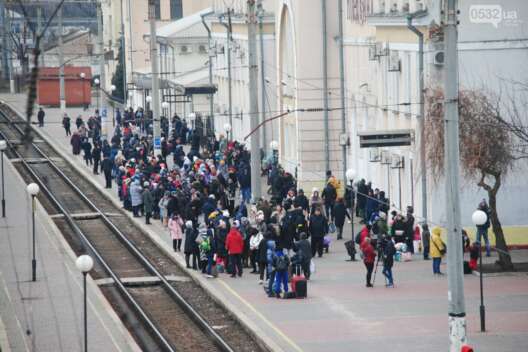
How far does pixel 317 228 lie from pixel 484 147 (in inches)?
181

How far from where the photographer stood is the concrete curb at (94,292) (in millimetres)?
26281

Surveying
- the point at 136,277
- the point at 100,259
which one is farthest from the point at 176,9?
the point at 136,277

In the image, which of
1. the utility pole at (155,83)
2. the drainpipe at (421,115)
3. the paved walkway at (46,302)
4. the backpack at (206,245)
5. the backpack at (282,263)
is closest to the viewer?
the paved walkway at (46,302)

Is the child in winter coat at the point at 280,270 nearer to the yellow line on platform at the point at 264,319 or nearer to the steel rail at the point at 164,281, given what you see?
the yellow line on platform at the point at 264,319

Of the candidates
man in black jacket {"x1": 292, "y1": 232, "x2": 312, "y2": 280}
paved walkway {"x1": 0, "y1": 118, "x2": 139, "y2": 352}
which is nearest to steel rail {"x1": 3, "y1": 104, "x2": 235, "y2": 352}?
paved walkway {"x1": 0, "y1": 118, "x2": 139, "y2": 352}

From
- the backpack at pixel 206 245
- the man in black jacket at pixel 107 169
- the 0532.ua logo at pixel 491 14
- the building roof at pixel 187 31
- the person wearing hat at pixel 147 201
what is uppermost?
the building roof at pixel 187 31

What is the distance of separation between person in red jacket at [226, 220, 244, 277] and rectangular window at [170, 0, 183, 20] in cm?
6123

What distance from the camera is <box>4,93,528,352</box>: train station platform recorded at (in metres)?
24.4

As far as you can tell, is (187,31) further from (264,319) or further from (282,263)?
(264,319)

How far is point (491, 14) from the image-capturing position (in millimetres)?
35062

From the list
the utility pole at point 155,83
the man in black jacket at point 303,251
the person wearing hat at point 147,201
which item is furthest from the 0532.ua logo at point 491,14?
the utility pole at point 155,83

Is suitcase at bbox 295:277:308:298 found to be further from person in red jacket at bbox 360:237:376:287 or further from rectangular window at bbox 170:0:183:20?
rectangular window at bbox 170:0:183:20

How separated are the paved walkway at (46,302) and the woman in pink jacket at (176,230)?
102 inches

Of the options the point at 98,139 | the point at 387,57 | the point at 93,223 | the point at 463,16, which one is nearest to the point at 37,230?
the point at 93,223
